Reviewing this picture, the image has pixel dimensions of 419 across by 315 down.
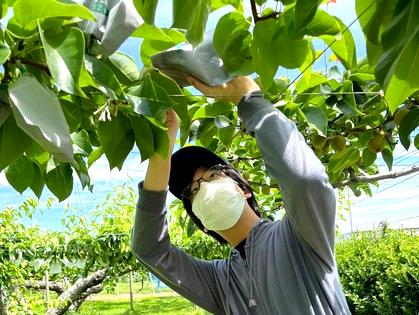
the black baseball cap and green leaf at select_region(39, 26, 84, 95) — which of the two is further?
the black baseball cap

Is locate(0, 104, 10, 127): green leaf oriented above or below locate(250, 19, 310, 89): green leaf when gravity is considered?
below

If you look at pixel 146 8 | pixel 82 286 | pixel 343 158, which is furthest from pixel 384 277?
pixel 146 8

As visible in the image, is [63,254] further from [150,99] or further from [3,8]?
[3,8]

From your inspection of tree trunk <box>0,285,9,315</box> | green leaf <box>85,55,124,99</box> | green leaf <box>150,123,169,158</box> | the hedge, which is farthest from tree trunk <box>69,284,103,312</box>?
green leaf <box>85,55,124,99</box>

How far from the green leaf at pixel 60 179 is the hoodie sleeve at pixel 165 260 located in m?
0.23

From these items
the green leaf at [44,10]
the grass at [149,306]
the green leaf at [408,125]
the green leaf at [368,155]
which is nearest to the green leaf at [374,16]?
the green leaf at [44,10]

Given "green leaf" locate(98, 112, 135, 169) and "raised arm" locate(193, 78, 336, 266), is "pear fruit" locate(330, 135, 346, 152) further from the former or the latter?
"green leaf" locate(98, 112, 135, 169)

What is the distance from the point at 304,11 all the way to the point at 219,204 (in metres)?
0.57

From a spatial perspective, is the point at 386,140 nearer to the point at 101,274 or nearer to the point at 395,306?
the point at 395,306

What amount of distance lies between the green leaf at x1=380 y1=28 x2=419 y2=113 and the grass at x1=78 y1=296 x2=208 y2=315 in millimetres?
9207

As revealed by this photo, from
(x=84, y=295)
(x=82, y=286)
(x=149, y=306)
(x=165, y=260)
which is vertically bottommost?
(x=149, y=306)

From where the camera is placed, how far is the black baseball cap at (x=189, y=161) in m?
1.05

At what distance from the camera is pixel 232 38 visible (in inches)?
23.9

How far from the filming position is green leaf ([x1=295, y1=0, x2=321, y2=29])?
0.44 m
